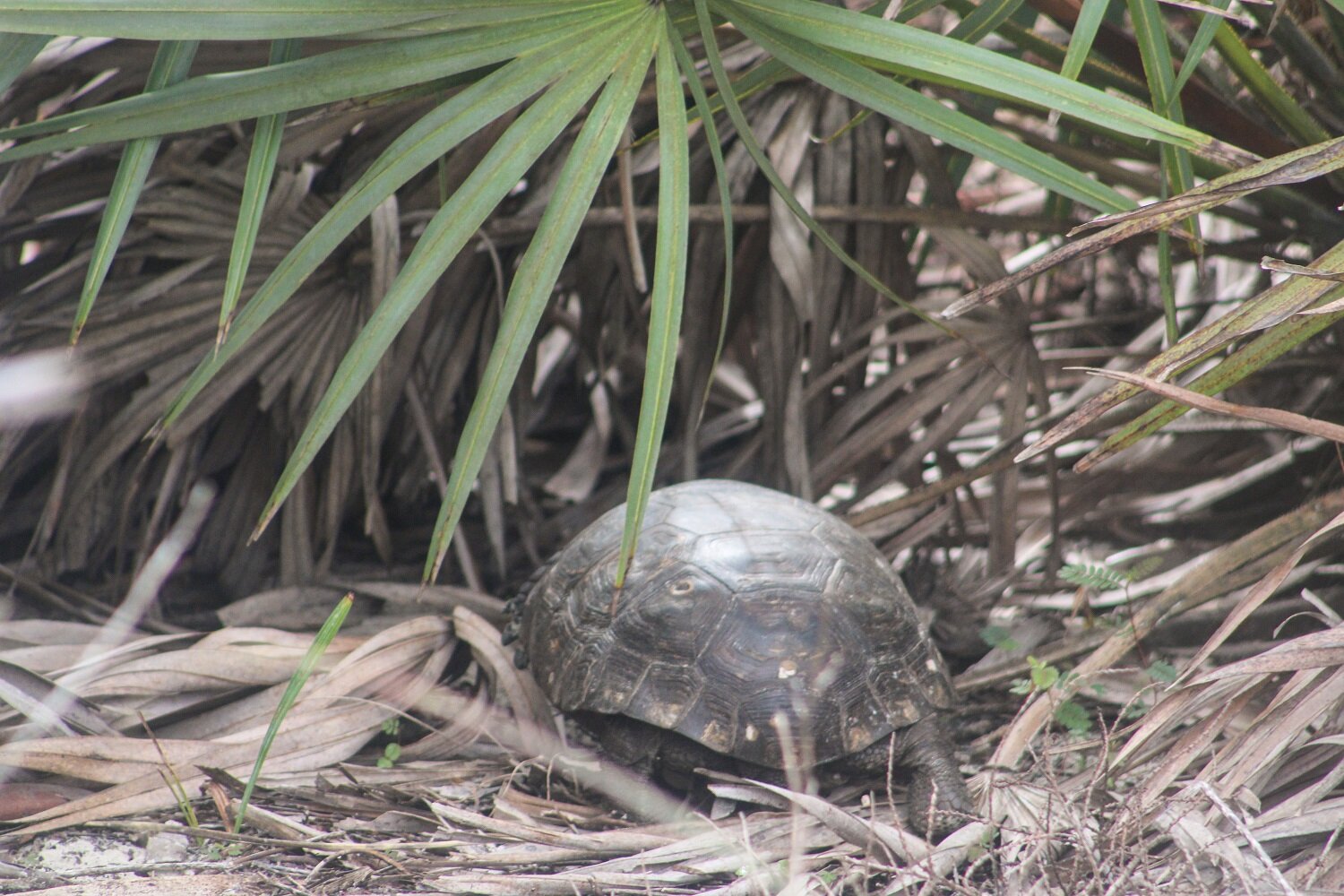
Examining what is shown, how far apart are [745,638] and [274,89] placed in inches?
51.3

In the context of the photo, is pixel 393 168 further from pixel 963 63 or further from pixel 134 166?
pixel 963 63

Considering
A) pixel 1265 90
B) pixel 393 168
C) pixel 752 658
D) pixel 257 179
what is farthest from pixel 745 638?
pixel 1265 90

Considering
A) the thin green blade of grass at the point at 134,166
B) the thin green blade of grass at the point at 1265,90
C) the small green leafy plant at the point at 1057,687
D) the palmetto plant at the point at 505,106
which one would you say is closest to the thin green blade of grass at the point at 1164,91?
the palmetto plant at the point at 505,106

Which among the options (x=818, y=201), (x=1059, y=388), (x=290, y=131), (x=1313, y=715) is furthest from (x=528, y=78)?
(x=1059, y=388)

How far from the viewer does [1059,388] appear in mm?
3641

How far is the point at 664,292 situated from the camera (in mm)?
1679

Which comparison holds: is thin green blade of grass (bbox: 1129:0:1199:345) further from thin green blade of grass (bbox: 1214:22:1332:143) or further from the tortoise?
the tortoise

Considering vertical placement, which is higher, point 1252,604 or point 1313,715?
point 1252,604

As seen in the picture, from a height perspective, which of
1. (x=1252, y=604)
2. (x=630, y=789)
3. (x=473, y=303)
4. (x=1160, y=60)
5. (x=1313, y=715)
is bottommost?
(x=630, y=789)

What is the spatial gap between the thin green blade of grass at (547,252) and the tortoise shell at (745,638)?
0.46 meters

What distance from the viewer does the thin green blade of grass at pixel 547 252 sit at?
65.6 inches

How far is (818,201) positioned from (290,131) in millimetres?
1396

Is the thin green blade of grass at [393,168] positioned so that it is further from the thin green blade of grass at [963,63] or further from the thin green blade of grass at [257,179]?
the thin green blade of grass at [963,63]

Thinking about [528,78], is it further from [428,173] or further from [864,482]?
[864,482]
